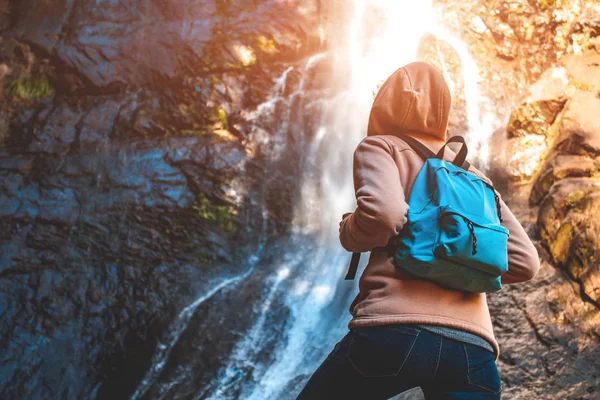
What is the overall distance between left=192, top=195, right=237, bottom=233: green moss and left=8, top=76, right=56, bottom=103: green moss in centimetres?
335

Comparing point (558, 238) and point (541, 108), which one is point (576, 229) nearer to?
point (558, 238)

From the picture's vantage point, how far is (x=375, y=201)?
1.69 meters

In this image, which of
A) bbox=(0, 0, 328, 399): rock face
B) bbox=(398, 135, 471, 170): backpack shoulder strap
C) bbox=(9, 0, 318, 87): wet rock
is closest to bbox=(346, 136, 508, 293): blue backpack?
bbox=(398, 135, 471, 170): backpack shoulder strap

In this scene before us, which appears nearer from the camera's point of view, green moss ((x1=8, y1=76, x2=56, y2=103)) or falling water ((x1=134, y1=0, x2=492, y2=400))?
falling water ((x1=134, y1=0, x2=492, y2=400))

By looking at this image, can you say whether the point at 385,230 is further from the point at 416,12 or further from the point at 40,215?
the point at 416,12

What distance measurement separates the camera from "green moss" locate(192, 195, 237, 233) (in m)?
7.23

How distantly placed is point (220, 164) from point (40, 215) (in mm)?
2693

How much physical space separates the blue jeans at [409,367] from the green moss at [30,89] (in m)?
8.07

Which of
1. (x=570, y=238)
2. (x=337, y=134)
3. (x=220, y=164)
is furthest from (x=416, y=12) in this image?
(x=570, y=238)

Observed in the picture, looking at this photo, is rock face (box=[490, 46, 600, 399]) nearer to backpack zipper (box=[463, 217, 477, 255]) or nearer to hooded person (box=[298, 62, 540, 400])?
hooded person (box=[298, 62, 540, 400])

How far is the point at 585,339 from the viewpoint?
4391 millimetres

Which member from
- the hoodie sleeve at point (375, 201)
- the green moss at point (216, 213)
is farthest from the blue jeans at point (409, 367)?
the green moss at point (216, 213)

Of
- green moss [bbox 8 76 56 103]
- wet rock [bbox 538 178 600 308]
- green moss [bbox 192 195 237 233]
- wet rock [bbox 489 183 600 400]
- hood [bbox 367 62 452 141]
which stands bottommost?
green moss [bbox 192 195 237 233]

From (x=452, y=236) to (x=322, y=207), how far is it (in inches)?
244
